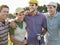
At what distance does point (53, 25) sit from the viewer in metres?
4.68

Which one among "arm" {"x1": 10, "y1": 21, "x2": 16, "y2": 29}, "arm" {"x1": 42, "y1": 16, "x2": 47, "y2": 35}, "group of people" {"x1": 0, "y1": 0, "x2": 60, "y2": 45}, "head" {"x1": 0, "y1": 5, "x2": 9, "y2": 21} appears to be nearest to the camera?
"head" {"x1": 0, "y1": 5, "x2": 9, "y2": 21}

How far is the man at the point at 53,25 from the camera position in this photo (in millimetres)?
4641

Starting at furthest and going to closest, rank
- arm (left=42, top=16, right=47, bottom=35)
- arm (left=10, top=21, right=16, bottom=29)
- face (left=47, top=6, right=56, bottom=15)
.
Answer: arm (left=42, top=16, right=47, bottom=35) < face (left=47, top=6, right=56, bottom=15) < arm (left=10, top=21, right=16, bottom=29)

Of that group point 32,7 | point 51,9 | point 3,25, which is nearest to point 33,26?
point 32,7

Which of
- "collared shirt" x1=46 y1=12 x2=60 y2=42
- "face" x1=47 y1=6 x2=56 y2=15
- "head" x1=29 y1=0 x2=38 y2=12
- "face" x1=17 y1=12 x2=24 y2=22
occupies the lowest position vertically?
"collared shirt" x1=46 y1=12 x2=60 y2=42

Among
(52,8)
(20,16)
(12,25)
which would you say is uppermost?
(52,8)

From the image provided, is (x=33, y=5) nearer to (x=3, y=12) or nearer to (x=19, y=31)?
(x=19, y=31)

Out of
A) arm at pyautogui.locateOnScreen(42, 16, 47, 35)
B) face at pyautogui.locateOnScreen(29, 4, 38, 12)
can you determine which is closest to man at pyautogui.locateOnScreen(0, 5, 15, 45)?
face at pyautogui.locateOnScreen(29, 4, 38, 12)

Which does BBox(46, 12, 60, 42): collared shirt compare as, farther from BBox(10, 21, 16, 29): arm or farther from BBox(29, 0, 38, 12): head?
BBox(10, 21, 16, 29): arm

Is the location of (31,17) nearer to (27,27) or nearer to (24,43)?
(27,27)

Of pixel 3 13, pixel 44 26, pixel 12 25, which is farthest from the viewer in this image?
pixel 44 26

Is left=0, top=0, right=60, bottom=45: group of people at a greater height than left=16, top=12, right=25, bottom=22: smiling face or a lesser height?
lesser

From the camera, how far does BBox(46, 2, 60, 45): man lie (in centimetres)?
464

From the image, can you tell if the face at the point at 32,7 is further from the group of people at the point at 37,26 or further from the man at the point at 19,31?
the man at the point at 19,31
